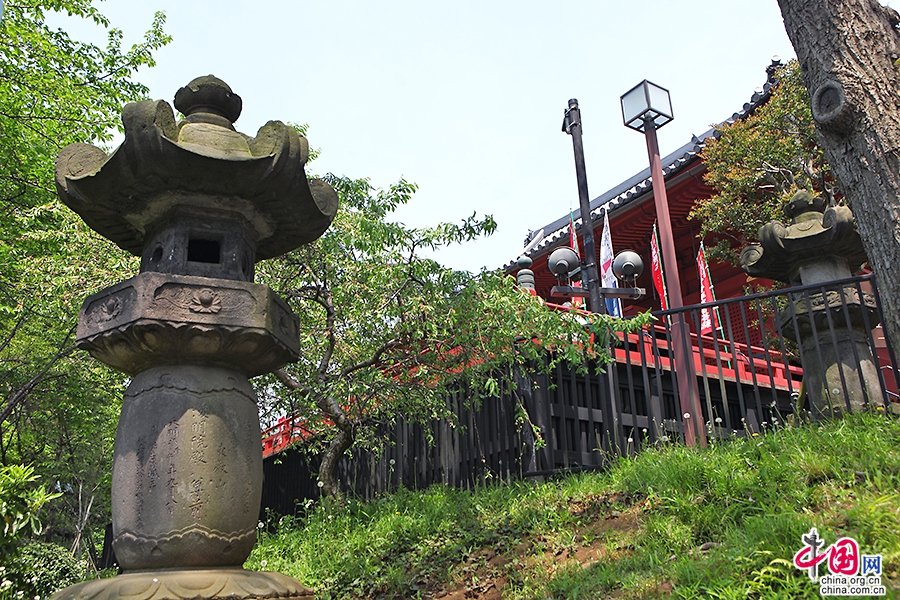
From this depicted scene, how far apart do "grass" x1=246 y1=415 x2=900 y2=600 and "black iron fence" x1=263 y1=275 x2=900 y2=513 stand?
586mm

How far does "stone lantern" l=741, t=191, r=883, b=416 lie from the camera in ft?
19.3

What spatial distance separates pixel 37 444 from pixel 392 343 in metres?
11.6

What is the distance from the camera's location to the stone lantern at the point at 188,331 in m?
3.40

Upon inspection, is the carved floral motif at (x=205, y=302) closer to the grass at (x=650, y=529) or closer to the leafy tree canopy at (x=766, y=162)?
the grass at (x=650, y=529)

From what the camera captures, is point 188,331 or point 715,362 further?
point 715,362

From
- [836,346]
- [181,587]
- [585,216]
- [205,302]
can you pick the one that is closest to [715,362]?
[585,216]

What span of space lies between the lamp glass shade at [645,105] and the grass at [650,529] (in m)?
5.58

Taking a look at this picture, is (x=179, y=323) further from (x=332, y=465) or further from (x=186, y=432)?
(x=332, y=465)

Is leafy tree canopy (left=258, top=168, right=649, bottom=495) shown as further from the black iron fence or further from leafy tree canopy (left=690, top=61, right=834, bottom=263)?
leafy tree canopy (left=690, top=61, right=834, bottom=263)

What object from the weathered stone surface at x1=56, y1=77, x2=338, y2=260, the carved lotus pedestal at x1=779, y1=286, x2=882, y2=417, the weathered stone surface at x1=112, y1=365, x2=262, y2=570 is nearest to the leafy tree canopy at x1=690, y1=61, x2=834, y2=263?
the carved lotus pedestal at x1=779, y1=286, x2=882, y2=417

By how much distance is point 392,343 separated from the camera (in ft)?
21.4

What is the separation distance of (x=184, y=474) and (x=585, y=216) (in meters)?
7.45

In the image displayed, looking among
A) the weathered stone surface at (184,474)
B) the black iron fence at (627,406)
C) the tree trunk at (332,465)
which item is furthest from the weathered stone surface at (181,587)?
the tree trunk at (332,465)

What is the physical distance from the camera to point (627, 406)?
876 cm
